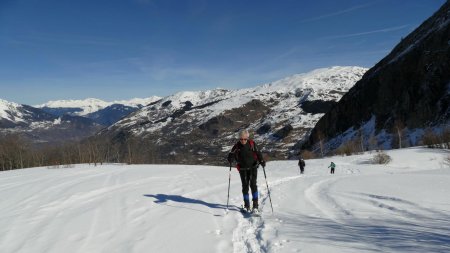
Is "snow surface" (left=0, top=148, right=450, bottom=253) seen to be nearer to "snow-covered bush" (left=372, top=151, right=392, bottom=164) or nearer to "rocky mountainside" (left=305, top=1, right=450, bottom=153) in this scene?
"snow-covered bush" (left=372, top=151, right=392, bottom=164)

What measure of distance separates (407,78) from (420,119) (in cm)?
2511

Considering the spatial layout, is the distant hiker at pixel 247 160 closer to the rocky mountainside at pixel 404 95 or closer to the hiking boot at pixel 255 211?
the hiking boot at pixel 255 211

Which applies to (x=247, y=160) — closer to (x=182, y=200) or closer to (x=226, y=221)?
(x=226, y=221)

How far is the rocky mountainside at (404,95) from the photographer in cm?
9688

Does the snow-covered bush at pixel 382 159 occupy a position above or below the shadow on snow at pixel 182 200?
below

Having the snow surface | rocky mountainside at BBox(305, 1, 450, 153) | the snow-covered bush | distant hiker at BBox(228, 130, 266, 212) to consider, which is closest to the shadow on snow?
the snow surface

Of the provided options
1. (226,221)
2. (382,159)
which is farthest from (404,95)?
(226,221)

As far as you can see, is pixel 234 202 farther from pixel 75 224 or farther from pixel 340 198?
pixel 75 224

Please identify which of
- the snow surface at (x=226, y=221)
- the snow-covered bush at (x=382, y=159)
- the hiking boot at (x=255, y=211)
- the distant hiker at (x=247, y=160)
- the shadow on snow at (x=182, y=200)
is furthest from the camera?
the snow-covered bush at (x=382, y=159)

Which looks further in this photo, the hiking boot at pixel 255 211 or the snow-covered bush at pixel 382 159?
the snow-covered bush at pixel 382 159

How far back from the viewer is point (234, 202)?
1369 centimetres

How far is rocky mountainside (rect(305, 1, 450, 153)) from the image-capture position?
9688 cm

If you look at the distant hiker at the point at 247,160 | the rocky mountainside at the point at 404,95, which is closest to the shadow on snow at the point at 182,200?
the distant hiker at the point at 247,160

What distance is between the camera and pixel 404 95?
371ft
